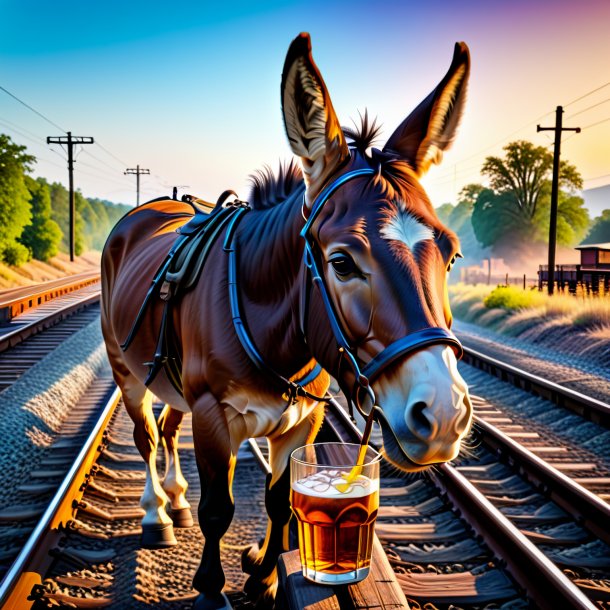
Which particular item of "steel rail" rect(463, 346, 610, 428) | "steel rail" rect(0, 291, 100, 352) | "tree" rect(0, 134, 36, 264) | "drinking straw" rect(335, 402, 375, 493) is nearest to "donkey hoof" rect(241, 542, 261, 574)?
"drinking straw" rect(335, 402, 375, 493)

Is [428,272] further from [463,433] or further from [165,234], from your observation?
[165,234]

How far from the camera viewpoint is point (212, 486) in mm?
3029

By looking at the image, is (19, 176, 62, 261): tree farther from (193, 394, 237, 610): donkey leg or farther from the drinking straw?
the drinking straw

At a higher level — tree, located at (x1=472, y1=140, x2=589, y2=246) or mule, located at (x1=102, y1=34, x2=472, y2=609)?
tree, located at (x1=472, y1=140, x2=589, y2=246)

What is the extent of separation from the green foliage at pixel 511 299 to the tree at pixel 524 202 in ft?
115

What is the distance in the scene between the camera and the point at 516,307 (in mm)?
20094

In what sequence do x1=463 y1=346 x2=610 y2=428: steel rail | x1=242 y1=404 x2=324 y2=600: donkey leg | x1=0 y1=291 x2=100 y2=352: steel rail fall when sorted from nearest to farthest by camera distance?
x1=242 y1=404 x2=324 y2=600: donkey leg, x1=463 y1=346 x2=610 y2=428: steel rail, x1=0 y1=291 x2=100 y2=352: steel rail

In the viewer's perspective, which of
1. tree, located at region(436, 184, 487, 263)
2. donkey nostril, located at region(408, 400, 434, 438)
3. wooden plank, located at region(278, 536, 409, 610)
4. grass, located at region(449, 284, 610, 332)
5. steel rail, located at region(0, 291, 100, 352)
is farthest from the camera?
tree, located at region(436, 184, 487, 263)

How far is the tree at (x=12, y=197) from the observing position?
38656 mm

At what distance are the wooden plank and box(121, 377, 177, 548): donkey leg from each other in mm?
2327

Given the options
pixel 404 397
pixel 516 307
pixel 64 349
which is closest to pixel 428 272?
pixel 404 397

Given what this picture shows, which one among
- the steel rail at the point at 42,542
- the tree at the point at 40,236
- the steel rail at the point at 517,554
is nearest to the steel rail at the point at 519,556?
the steel rail at the point at 517,554

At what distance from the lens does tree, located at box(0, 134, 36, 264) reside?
3866cm

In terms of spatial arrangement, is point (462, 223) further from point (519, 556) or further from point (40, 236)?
point (519, 556)
